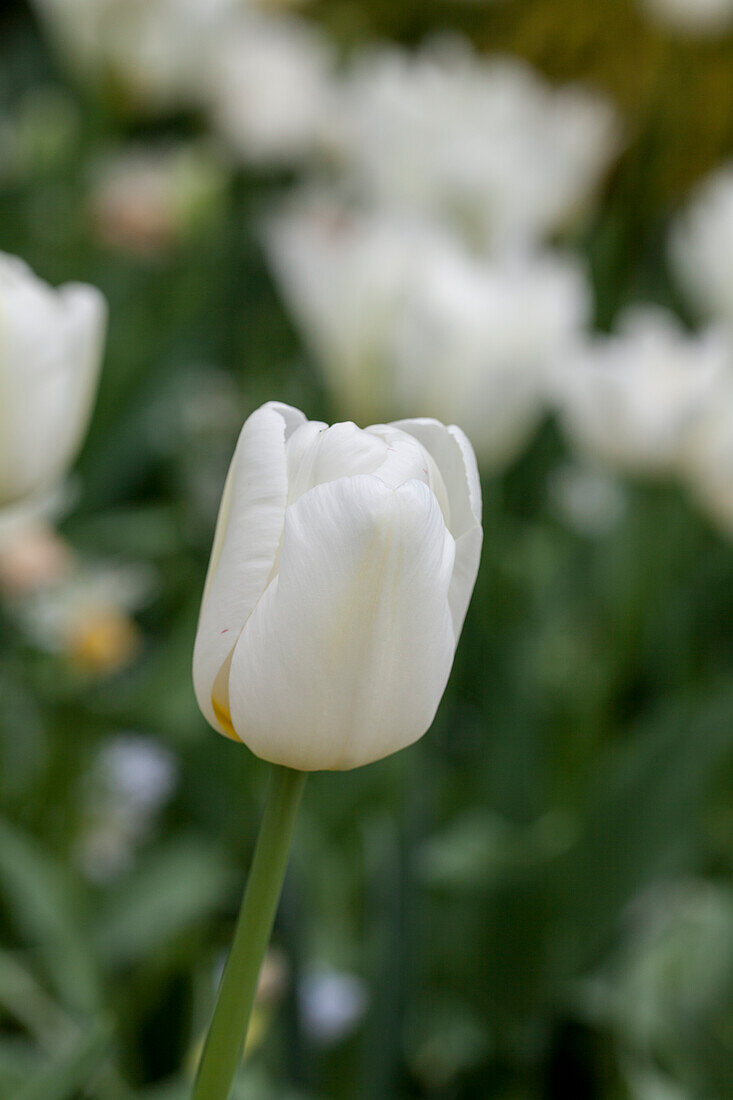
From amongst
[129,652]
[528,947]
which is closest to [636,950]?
[528,947]

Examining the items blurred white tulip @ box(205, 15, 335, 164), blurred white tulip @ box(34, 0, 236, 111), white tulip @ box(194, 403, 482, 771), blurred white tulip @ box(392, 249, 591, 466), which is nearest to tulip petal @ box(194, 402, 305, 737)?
white tulip @ box(194, 403, 482, 771)

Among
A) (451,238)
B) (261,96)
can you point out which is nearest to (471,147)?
(451,238)

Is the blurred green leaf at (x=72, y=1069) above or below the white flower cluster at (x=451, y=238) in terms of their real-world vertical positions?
above

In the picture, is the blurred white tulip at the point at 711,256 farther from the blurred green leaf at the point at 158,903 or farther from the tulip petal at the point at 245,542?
the tulip petal at the point at 245,542

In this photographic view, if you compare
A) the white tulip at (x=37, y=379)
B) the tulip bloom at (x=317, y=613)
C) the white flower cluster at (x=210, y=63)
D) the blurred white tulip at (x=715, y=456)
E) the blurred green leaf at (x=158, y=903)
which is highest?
the tulip bloom at (x=317, y=613)

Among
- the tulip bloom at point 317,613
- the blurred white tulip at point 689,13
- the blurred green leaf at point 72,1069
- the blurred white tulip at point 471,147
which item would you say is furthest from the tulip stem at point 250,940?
the blurred white tulip at point 689,13

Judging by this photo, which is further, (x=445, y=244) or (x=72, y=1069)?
(x=445, y=244)

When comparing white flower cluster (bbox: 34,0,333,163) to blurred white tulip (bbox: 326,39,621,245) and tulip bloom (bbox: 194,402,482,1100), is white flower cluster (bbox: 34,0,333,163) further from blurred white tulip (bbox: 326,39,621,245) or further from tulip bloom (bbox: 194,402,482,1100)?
tulip bloom (bbox: 194,402,482,1100)

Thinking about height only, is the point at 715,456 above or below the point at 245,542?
below

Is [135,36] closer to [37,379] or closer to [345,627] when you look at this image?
Result: [37,379]
